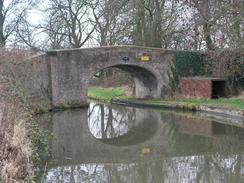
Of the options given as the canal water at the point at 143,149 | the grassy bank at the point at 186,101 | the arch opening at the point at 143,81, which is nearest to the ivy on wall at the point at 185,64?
the arch opening at the point at 143,81

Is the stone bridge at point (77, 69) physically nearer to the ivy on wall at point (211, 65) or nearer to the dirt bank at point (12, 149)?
the ivy on wall at point (211, 65)

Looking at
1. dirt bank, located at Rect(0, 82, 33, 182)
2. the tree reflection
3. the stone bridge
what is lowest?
the tree reflection

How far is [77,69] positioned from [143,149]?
10.4 metres

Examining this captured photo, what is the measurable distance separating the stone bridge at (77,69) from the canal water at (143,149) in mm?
1808

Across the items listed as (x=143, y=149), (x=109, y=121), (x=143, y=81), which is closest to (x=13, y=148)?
(x=143, y=149)

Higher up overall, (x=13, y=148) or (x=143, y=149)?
(x=13, y=148)

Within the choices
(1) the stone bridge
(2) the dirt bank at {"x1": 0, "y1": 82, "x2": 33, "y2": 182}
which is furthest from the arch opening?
(2) the dirt bank at {"x1": 0, "y1": 82, "x2": 33, "y2": 182}

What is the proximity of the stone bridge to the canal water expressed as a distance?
1808 mm

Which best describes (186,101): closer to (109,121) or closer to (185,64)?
(185,64)

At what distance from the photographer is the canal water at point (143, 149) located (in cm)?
832

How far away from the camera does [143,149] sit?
11.3 m

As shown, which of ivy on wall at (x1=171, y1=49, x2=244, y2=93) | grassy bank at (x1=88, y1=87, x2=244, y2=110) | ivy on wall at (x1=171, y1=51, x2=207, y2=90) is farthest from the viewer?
ivy on wall at (x1=171, y1=51, x2=207, y2=90)

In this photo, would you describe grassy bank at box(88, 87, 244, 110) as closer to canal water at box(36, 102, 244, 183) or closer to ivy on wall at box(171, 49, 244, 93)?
canal water at box(36, 102, 244, 183)

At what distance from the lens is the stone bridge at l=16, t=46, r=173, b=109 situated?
19203 mm
